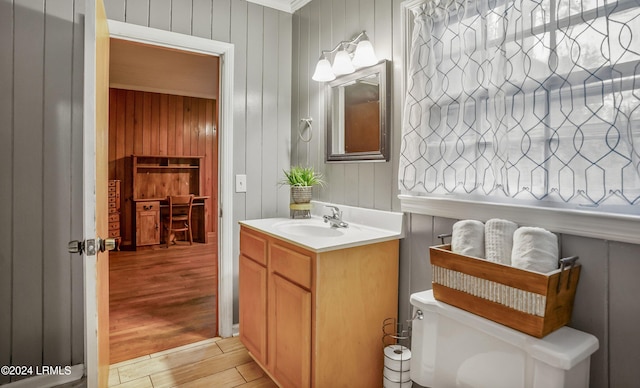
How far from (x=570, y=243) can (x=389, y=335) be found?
2.92 feet

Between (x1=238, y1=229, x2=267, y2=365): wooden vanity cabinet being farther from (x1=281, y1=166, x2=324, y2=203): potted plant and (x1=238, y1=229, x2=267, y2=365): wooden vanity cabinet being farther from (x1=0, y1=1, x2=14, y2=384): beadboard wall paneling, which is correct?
(x1=0, y1=1, x2=14, y2=384): beadboard wall paneling

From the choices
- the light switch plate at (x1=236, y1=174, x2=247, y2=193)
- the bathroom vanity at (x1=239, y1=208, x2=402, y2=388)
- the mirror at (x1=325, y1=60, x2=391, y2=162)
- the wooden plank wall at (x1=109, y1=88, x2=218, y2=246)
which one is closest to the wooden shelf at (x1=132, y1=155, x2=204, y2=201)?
the wooden plank wall at (x1=109, y1=88, x2=218, y2=246)

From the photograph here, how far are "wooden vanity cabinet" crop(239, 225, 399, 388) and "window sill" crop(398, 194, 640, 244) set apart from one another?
1.15 ft

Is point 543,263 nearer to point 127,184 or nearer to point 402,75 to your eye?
point 402,75

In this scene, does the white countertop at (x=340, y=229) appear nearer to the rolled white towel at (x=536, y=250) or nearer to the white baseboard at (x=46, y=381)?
the rolled white towel at (x=536, y=250)

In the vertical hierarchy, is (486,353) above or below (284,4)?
below

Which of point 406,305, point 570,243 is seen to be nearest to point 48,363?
point 406,305

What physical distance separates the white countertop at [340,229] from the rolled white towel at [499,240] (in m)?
0.55

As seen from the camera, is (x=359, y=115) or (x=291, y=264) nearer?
(x=291, y=264)

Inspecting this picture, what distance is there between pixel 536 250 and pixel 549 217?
19 cm

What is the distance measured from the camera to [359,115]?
2.14m

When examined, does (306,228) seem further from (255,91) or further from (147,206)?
(147,206)

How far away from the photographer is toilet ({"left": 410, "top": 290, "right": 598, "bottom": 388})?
103 centimetres

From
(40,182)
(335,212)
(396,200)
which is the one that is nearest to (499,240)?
(396,200)
